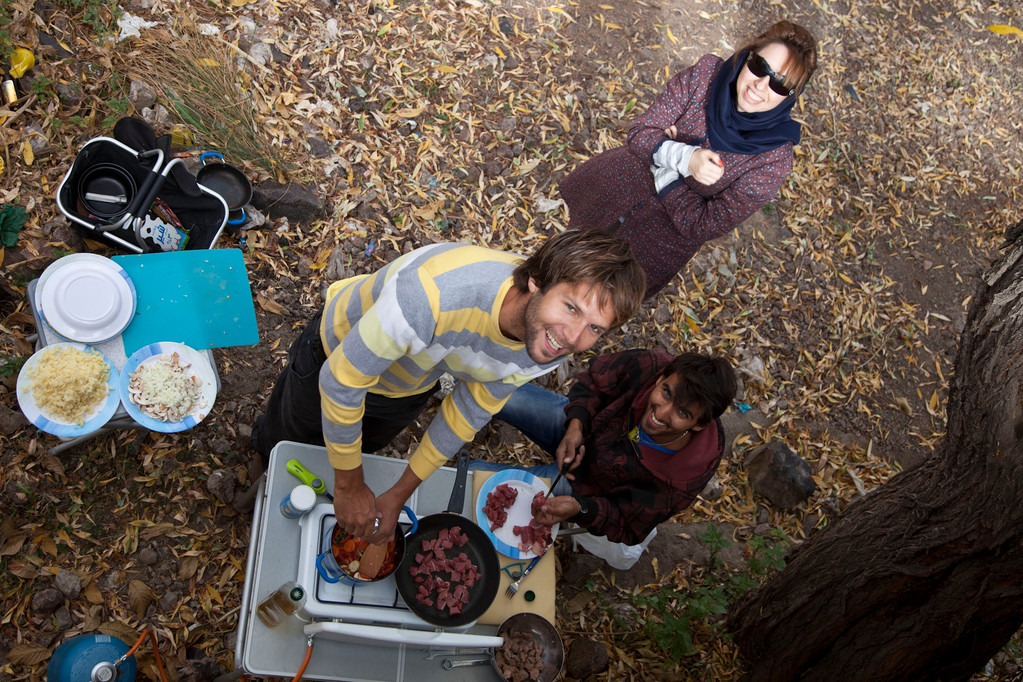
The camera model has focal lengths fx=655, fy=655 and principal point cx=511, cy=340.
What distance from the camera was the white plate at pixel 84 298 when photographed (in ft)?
10.3

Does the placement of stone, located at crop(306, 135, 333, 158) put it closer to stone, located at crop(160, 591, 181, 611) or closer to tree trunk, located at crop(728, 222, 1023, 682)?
stone, located at crop(160, 591, 181, 611)

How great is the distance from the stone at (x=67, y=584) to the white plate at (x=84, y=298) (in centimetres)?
113

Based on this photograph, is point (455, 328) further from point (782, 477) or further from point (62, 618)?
point (782, 477)

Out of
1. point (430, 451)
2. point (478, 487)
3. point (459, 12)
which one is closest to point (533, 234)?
point (459, 12)

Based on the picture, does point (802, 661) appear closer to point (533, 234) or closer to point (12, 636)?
point (533, 234)

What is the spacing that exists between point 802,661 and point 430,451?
6.69ft

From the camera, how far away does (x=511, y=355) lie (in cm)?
219

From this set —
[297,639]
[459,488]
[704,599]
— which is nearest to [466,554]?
[459,488]

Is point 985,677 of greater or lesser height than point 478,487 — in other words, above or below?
above

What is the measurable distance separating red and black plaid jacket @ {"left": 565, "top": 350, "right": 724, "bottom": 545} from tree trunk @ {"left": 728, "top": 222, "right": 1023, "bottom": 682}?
2.25ft

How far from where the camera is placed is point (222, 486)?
11.5 ft

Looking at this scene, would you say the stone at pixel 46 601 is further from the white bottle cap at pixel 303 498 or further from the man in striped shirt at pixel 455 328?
the man in striped shirt at pixel 455 328

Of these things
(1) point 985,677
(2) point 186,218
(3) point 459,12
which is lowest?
(2) point 186,218

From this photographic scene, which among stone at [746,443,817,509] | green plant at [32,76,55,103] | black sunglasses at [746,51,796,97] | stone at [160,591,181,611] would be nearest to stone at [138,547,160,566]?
stone at [160,591,181,611]
